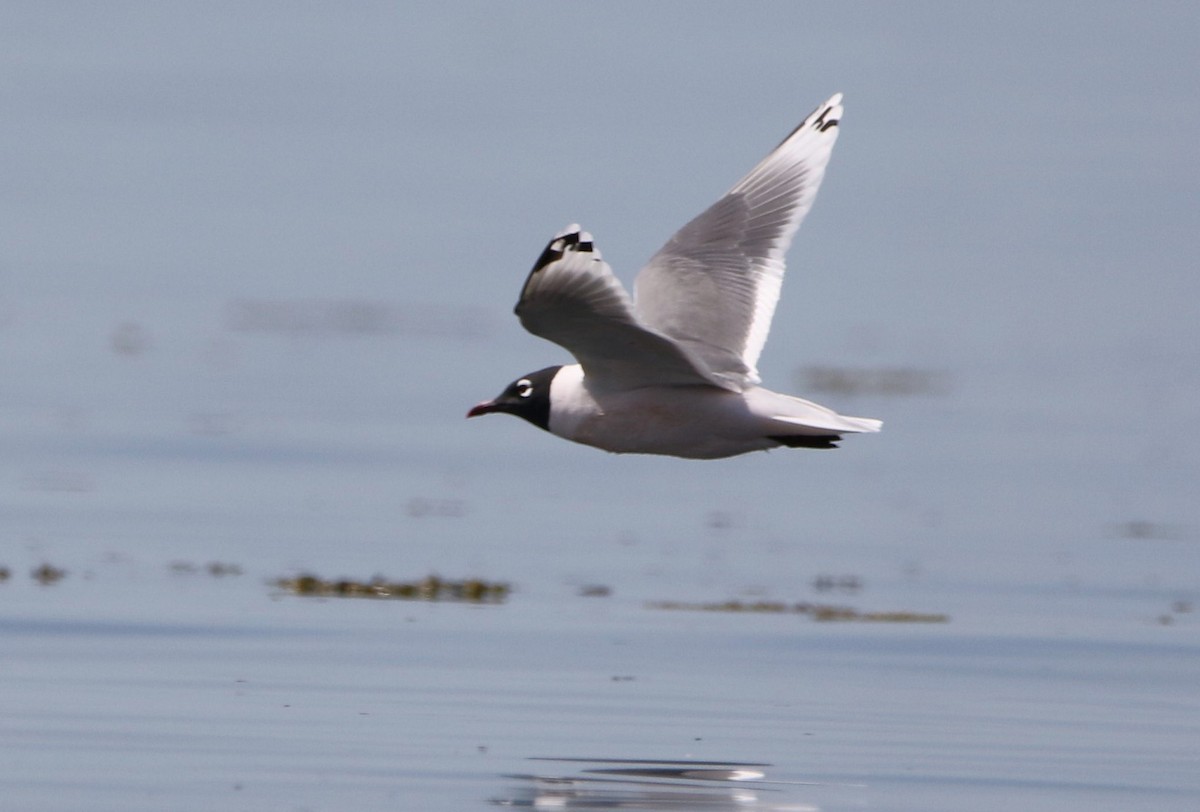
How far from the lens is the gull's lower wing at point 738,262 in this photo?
11.0 metres

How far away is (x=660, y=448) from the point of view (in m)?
9.99

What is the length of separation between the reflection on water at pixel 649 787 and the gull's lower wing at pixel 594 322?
5.05 feet

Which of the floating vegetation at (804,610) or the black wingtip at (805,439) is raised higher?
the black wingtip at (805,439)

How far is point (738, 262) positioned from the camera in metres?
11.5

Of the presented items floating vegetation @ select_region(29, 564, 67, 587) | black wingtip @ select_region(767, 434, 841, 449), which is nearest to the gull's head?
black wingtip @ select_region(767, 434, 841, 449)

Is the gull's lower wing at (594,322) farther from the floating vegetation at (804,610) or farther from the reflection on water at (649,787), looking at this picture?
the floating vegetation at (804,610)

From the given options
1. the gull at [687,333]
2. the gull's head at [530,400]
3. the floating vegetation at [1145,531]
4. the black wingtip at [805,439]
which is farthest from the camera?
the floating vegetation at [1145,531]

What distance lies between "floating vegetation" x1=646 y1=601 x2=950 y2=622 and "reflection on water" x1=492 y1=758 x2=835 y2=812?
4248 millimetres

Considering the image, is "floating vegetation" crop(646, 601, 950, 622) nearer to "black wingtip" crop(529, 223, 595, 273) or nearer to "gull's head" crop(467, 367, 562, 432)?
"gull's head" crop(467, 367, 562, 432)

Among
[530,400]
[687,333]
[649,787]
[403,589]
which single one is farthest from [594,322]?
[403,589]

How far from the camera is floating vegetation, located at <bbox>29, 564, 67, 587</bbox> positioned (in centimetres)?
1429

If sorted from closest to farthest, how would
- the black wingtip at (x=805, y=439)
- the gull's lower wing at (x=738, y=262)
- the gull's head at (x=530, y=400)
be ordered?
the black wingtip at (x=805, y=439) → the gull's head at (x=530, y=400) → the gull's lower wing at (x=738, y=262)

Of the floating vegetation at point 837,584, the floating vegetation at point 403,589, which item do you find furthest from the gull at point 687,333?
the floating vegetation at point 837,584

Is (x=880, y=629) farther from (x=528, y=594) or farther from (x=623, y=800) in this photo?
(x=623, y=800)
